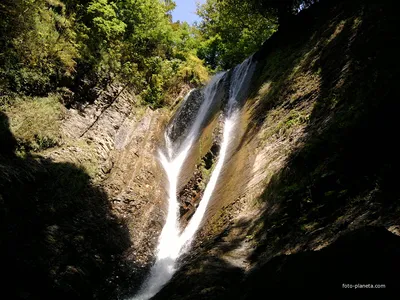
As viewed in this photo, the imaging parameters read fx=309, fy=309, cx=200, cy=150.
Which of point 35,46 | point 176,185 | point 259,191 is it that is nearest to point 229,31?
point 176,185

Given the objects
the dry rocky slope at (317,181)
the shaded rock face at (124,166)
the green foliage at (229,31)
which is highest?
the green foliage at (229,31)

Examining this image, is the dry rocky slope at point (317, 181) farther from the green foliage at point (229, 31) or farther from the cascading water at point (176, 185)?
the green foliage at point (229, 31)

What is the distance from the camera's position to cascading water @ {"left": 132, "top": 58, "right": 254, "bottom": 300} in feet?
28.0

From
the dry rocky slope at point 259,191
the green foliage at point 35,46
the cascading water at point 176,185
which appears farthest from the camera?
the green foliage at point 35,46

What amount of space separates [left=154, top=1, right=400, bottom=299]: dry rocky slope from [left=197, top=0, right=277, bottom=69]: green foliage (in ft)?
43.4

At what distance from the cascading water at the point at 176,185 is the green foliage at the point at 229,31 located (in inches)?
302

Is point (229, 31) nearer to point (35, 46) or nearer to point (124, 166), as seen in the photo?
point (124, 166)

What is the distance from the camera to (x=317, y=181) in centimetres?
616

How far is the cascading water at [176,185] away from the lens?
336 inches

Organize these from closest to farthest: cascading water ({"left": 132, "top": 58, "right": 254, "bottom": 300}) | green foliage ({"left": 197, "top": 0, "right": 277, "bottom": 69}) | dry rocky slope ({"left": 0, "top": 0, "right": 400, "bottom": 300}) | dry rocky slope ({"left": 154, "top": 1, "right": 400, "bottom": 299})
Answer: dry rocky slope ({"left": 154, "top": 1, "right": 400, "bottom": 299}) → dry rocky slope ({"left": 0, "top": 0, "right": 400, "bottom": 300}) → cascading water ({"left": 132, "top": 58, "right": 254, "bottom": 300}) → green foliage ({"left": 197, "top": 0, "right": 277, "bottom": 69})

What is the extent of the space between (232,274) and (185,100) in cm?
1395

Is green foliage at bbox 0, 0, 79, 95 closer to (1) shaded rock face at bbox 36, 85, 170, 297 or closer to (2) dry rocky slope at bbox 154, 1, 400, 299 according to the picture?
(1) shaded rock face at bbox 36, 85, 170, 297

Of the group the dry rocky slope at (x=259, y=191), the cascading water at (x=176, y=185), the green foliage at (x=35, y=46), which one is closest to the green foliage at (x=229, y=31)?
the cascading water at (x=176, y=185)

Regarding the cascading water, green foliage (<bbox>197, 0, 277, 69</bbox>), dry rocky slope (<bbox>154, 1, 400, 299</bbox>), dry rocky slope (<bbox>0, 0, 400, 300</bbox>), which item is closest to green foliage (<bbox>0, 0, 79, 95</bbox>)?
dry rocky slope (<bbox>0, 0, 400, 300</bbox>)
